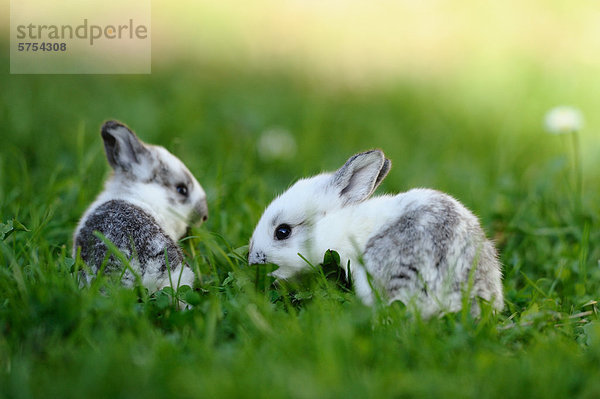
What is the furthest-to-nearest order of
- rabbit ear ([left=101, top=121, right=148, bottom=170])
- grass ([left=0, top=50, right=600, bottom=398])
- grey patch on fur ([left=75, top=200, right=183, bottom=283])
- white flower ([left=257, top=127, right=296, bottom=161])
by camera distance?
1. white flower ([left=257, top=127, right=296, bottom=161])
2. rabbit ear ([left=101, top=121, right=148, bottom=170])
3. grey patch on fur ([left=75, top=200, right=183, bottom=283])
4. grass ([left=0, top=50, right=600, bottom=398])

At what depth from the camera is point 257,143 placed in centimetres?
748

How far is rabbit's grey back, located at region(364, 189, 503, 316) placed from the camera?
3.86 m

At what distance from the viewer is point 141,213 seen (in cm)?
462

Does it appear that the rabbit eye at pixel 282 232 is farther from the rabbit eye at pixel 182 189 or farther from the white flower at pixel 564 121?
the white flower at pixel 564 121

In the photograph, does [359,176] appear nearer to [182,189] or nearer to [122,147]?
[182,189]

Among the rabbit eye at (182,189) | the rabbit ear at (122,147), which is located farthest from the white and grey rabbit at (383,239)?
the rabbit ear at (122,147)

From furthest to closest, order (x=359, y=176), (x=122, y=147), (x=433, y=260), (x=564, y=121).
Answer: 1. (x=564, y=121)
2. (x=122, y=147)
3. (x=359, y=176)
4. (x=433, y=260)

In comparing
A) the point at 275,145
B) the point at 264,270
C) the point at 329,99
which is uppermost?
the point at 329,99

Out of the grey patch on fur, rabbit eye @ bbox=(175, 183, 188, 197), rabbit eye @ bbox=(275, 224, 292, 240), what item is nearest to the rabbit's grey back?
rabbit eye @ bbox=(275, 224, 292, 240)

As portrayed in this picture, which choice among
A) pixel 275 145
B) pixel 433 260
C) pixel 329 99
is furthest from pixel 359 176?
pixel 329 99

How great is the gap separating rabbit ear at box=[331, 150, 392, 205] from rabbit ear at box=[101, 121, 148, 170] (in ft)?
Answer: 5.53

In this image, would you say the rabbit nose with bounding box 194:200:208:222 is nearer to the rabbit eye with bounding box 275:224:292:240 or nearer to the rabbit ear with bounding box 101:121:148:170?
the rabbit ear with bounding box 101:121:148:170

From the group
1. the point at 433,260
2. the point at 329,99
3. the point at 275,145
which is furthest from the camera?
the point at 329,99

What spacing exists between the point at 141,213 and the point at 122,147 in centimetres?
86
